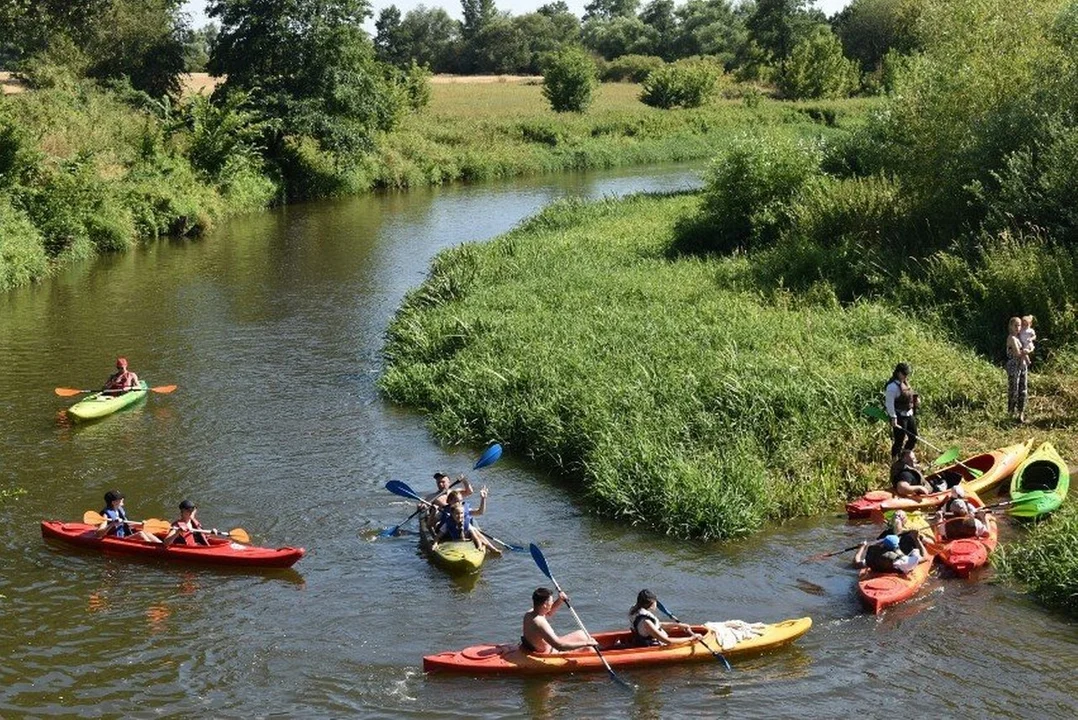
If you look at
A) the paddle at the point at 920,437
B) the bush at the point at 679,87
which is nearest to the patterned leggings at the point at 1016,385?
the paddle at the point at 920,437

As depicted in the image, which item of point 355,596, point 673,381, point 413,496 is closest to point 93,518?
point 355,596

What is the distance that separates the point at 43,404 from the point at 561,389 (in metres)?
9.32

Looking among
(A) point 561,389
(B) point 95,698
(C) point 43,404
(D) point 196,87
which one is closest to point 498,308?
(A) point 561,389

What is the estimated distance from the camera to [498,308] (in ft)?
80.5

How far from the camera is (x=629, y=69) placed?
96.2 m

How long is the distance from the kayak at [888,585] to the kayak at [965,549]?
8.6 inches

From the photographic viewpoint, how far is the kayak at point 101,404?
20.0 meters

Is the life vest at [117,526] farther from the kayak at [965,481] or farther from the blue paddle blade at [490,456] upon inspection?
the kayak at [965,481]

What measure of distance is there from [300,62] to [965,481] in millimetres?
38097

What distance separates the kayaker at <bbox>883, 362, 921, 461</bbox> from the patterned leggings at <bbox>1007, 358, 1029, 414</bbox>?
1.92m

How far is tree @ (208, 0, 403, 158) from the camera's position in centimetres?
4744

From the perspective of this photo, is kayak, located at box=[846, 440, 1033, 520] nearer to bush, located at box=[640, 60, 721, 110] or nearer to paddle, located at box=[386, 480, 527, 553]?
paddle, located at box=[386, 480, 527, 553]

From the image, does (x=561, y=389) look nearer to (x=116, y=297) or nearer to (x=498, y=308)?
(x=498, y=308)

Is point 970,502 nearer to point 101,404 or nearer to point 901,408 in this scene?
point 901,408
